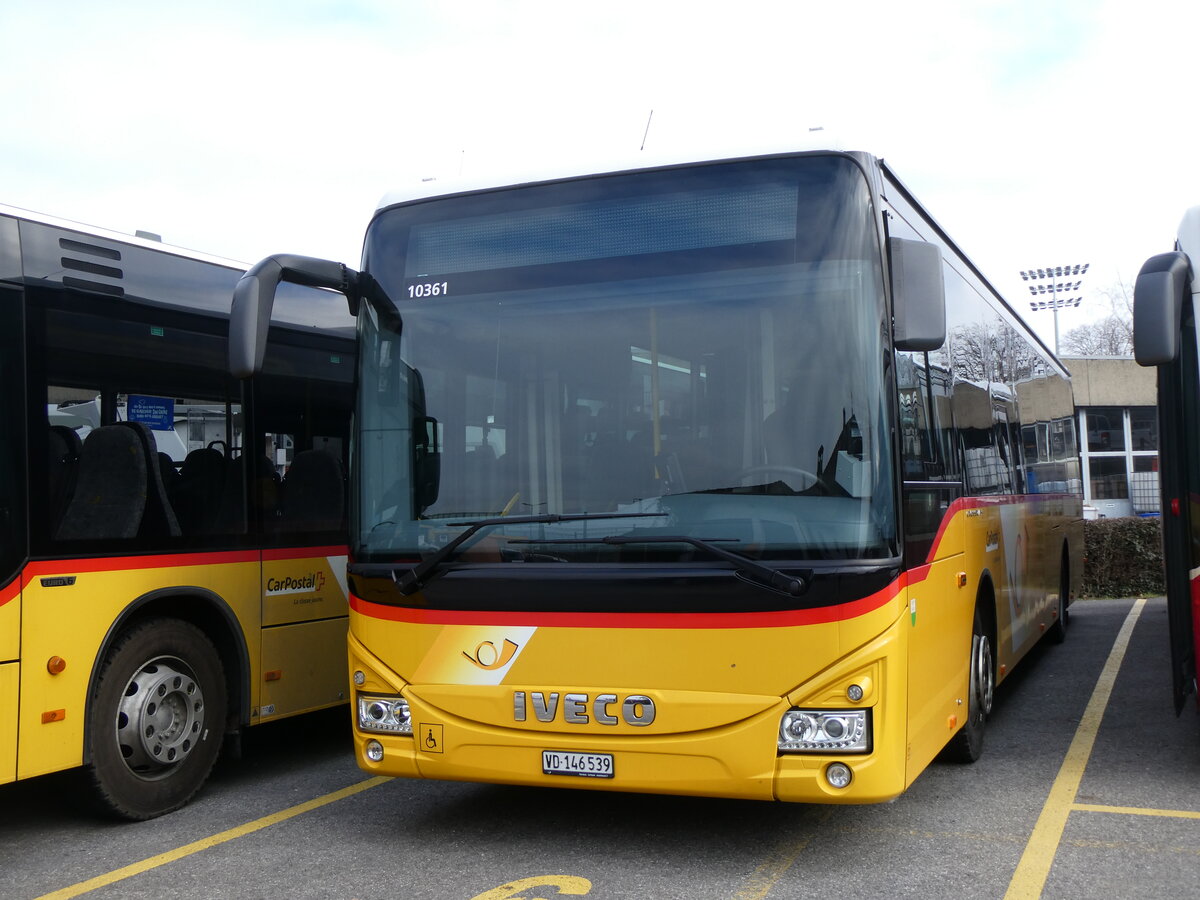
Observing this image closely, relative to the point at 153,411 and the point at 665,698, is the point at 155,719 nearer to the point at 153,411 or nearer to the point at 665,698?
the point at 153,411

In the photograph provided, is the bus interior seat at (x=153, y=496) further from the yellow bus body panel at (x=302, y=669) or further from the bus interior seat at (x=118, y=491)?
the yellow bus body panel at (x=302, y=669)

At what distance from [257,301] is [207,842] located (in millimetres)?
2589

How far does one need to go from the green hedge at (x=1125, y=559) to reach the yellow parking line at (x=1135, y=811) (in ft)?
40.7

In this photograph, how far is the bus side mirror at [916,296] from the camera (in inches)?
201

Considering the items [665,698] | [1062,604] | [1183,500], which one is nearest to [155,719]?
[665,698]

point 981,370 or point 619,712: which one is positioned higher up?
point 981,370

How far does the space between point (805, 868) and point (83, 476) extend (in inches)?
152

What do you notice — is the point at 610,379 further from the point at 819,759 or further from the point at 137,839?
the point at 137,839

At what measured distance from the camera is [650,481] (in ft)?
16.4

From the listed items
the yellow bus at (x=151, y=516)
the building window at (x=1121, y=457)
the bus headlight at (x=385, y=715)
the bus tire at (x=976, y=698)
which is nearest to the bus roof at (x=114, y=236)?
the yellow bus at (x=151, y=516)

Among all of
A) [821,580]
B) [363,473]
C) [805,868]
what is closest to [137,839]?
[363,473]

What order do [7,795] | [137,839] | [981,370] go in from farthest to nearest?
1. [981,370]
2. [7,795]
3. [137,839]

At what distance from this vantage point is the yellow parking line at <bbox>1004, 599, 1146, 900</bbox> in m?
4.79

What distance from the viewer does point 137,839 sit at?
5.86m
